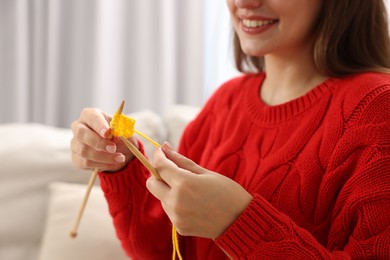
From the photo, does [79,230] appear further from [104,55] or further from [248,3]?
[104,55]

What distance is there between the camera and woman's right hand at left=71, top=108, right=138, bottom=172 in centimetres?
96

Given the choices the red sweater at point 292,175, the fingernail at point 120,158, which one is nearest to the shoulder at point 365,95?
the red sweater at point 292,175

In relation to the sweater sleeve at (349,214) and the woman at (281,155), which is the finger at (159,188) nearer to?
the woman at (281,155)

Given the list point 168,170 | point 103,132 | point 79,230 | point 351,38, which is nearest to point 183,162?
point 168,170

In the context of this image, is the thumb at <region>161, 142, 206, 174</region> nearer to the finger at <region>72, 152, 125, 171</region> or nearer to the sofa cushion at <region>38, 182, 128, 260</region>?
the finger at <region>72, 152, 125, 171</region>

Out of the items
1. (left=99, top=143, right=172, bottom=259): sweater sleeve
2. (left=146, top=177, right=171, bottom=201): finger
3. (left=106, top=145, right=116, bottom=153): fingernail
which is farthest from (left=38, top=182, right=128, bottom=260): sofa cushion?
(left=146, top=177, right=171, bottom=201): finger

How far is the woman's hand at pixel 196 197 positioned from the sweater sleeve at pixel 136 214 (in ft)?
0.93

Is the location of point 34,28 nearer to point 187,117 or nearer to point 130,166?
point 187,117

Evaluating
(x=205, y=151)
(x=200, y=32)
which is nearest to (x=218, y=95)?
(x=205, y=151)

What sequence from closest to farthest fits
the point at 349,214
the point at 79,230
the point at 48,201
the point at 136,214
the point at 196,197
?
the point at 196,197 → the point at 349,214 → the point at 136,214 → the point at 79,230 → the point at 48,201

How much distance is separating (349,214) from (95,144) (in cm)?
44

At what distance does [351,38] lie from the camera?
103 cm

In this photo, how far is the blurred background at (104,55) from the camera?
2311 mm

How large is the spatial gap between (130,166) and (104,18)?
1353 millimetres
